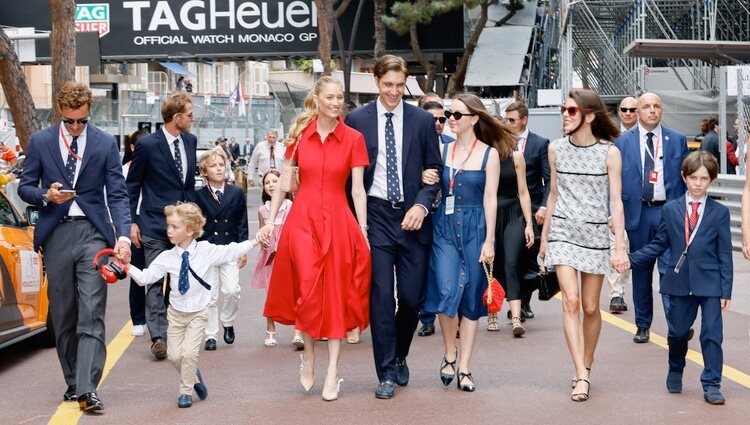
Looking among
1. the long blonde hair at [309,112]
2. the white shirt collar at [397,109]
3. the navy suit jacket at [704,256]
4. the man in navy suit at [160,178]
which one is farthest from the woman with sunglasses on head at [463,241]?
the man in navy suit at [160,178]

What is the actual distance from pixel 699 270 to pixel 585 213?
751 millimetres

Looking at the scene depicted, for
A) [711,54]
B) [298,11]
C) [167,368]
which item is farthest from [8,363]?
[298,11]

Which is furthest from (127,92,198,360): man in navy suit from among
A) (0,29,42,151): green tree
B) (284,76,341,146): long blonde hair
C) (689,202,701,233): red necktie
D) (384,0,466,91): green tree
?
(384,0,466,91): green tree

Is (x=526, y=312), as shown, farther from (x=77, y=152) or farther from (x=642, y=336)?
(x=77, y=152)

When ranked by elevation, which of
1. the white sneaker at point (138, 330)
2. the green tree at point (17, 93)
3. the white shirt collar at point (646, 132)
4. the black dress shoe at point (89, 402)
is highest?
the green tree at point (17, 93)

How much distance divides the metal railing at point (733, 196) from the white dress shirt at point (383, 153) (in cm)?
1153

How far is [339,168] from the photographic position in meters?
7.77

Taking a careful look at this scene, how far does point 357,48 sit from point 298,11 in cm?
227

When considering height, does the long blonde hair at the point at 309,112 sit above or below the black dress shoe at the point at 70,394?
above

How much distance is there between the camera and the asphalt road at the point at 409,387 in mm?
7266

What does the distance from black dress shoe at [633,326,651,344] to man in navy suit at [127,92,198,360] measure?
3.58 metres

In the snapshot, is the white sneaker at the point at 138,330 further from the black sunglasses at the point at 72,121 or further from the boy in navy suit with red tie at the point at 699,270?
the boy in navy suit with red tie at the point at 699,270

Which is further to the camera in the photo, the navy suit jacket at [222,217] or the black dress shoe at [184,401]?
the navy suit jacket at [222,217]

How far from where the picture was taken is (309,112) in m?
8.34
